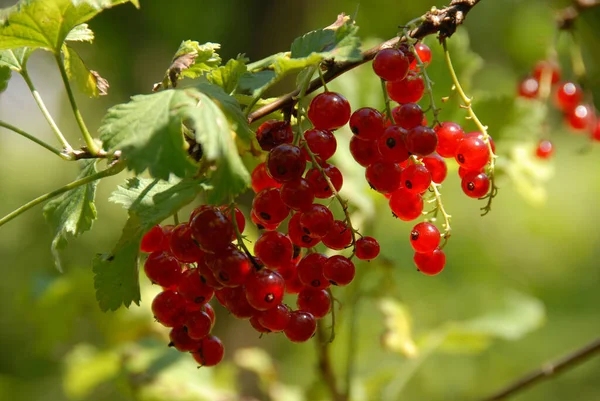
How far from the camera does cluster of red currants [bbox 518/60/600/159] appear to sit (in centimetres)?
225

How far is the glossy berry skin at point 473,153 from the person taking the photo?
100cm

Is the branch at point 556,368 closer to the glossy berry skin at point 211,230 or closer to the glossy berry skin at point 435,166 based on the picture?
the glossy berry skin at point 435,166

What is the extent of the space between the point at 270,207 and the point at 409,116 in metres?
0.27

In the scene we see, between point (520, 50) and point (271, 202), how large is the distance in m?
4.23

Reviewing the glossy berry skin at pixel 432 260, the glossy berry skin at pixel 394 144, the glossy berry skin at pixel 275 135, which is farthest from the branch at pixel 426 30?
the glossy berry skin at pixel 432 260

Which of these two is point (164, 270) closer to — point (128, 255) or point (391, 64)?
point (128, 255)

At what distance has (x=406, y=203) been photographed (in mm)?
1014

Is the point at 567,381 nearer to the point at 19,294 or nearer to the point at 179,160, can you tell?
the point at 19,294

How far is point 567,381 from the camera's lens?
573 centimetres

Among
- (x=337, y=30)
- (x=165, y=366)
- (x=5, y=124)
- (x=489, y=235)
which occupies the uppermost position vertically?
(x=337, y=30)

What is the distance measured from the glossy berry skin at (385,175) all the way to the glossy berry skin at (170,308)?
0.39 metres

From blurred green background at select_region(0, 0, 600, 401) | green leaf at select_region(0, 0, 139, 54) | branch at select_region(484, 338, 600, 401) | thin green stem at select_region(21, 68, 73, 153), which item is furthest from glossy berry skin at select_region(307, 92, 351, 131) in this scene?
branch at select_region(484, 338, 600, 401)

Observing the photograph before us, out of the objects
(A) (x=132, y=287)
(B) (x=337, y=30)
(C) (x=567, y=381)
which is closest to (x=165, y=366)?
(A) (x=132, y=287)

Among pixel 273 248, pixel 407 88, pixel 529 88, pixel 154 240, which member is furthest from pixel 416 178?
pixel 529 88
